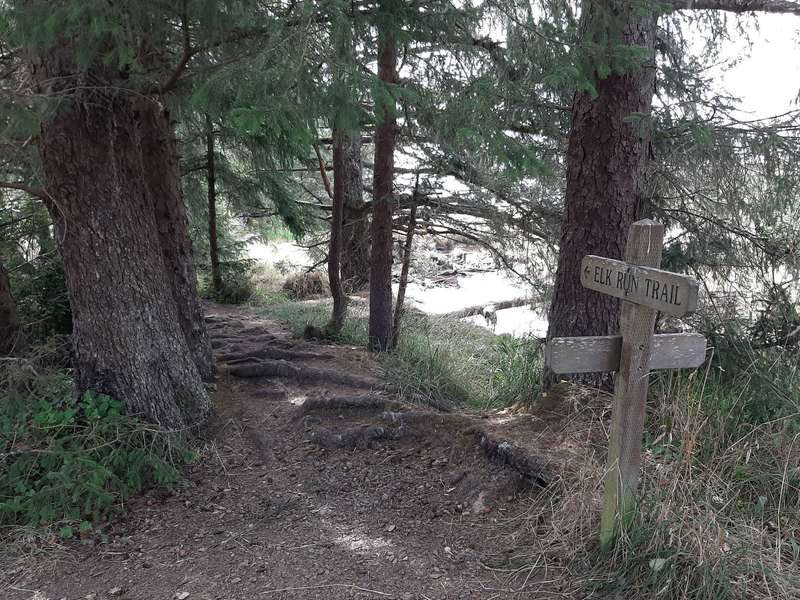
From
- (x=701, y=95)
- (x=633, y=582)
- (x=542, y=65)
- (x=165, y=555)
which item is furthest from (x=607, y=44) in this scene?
(x=165, y=555)

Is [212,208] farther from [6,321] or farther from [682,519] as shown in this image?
[682,519]

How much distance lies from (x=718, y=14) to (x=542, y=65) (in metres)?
2.31

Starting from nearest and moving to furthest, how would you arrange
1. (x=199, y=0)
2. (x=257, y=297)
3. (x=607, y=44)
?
(x=199, y=0) < (x=607, y=44) < (x=257, y=297)

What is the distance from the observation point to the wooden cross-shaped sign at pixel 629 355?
312 cm

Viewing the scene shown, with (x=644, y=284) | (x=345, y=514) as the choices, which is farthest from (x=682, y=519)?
(x=345, y=514)

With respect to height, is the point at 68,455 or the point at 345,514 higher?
the point at 68,455

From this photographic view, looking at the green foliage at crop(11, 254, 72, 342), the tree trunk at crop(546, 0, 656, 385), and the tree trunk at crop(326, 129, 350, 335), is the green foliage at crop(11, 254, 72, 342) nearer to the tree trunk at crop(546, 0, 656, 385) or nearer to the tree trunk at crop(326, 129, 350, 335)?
the tree trunk at crop(326, 129, 350, 335)

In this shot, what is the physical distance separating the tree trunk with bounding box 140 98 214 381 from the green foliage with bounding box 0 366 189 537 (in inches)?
64.7

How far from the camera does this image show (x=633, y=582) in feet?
10.2

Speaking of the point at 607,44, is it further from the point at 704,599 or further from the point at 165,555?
the point at 165,555

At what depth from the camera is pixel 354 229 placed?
12703mm

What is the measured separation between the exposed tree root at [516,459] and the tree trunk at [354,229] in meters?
7.07

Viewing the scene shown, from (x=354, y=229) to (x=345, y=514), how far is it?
889 centimetres

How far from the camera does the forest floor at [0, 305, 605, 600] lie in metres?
3.50
